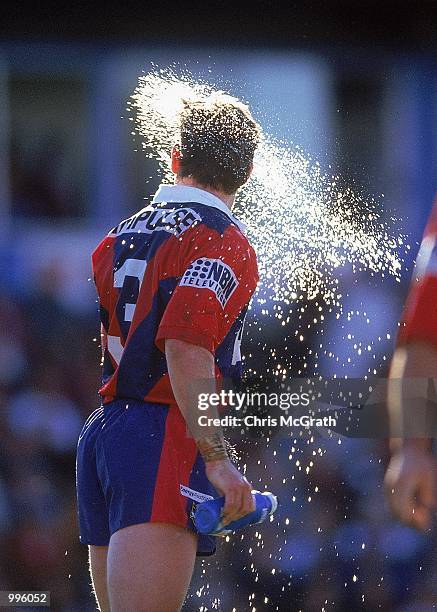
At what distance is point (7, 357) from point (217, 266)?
33.8 inches

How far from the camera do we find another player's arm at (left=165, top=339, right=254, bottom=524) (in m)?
1.55

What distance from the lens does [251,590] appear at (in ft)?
7.77

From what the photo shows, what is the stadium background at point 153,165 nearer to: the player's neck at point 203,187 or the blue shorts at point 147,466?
the player's neck at point 203,187

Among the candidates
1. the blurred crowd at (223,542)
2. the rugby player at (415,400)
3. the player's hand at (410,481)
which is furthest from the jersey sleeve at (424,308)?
the blurred crowd at (223,542)

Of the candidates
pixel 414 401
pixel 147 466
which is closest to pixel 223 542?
pixel 147 466

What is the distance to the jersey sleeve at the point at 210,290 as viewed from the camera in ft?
5.16

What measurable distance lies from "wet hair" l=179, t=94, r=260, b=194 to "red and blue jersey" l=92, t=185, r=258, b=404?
0.05 metres

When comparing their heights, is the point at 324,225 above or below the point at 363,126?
below

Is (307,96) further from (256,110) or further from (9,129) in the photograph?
(9,129)

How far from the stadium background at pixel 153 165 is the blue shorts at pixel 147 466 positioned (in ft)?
1.66

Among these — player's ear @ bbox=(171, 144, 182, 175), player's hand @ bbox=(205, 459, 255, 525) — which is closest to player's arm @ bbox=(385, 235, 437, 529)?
player's hand @ bbox=(205, 459, 255, 525)

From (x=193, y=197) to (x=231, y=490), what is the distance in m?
0.50

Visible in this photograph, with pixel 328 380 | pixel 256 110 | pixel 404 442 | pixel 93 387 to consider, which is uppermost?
pixel 256 110

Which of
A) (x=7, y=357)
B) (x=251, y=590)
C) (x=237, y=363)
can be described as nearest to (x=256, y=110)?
(x=237, y=363)
